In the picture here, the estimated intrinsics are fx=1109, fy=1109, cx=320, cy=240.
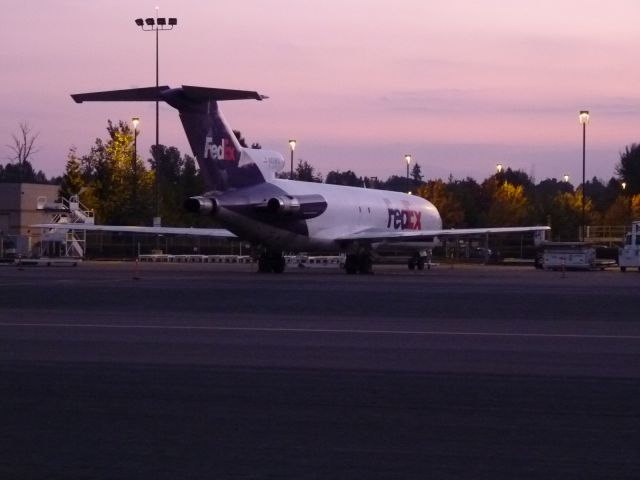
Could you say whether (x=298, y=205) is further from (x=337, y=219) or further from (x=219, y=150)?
(x=337, y=219)

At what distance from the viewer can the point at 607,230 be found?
3137 inches

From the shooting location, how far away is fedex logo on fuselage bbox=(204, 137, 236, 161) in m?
38.4

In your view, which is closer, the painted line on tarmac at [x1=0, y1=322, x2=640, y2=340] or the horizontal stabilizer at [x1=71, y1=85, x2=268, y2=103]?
the painted line on tarmac at [x1=0, y1=322, x2=640, y2=340]

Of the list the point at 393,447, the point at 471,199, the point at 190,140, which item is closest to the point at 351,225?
the point at 190,140

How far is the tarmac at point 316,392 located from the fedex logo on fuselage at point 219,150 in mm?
15992

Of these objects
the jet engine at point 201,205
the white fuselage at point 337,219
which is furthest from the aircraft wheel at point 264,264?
the jet engine at point 201,205

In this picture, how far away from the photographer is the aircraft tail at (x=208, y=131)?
120 feet

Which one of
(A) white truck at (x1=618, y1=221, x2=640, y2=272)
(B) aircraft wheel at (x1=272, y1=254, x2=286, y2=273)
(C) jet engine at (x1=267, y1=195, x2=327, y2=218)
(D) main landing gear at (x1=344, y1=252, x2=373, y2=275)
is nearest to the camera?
(C) jet engine at (x1=267, y1=195, x2=327, y2=218)

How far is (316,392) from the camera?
11328mm

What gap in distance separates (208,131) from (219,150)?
794 millimetres

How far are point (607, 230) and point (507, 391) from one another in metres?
70.7

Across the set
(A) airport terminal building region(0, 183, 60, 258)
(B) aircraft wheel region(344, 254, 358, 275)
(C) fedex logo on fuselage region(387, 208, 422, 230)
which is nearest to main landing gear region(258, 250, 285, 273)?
(B) aircraft wheel region(344, 254, 358, 275)

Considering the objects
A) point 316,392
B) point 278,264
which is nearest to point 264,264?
point 278,264

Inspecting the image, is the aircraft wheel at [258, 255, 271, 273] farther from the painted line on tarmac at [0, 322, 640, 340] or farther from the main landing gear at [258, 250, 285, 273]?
the painted line on tarmac at [0, 322, 640, 340]
